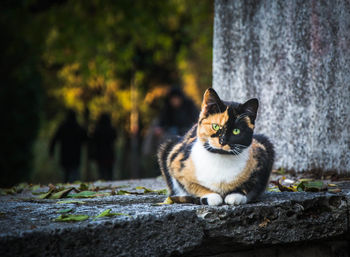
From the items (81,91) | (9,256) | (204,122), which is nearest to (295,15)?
(204,122)

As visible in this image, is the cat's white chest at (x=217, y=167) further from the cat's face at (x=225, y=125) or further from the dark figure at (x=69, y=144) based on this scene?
the dark figure at (x=69, y=144)

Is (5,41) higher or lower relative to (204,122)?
higher

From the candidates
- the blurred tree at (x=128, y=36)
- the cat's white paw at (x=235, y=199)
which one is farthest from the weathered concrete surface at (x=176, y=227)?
the blurred tree at (x=128, y=36)

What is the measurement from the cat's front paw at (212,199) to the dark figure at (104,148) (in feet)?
25.4

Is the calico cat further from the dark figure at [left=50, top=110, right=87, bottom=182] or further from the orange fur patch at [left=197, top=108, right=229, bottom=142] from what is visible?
the dark figure at [left=50, top=110, right=87, bottom=182]

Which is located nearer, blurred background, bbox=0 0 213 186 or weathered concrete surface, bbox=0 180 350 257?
weathered concrete surface, bbox=0 180 350 257

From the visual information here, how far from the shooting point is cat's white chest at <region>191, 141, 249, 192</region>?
258 centimetres

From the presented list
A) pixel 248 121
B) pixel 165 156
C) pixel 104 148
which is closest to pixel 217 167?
pixel 248 121

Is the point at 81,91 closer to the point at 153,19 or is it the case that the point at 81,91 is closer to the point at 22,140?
the point at 22,140

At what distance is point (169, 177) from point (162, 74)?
9609 mm

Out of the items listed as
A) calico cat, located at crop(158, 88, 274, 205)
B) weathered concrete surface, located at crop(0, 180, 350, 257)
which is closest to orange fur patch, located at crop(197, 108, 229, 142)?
calico cat, located at crop(158, 88, 274, 205)

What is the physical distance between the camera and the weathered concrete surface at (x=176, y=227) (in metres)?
2.12

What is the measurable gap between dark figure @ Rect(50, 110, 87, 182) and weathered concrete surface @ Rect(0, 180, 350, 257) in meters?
6.87

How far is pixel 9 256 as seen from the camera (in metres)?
2.00
